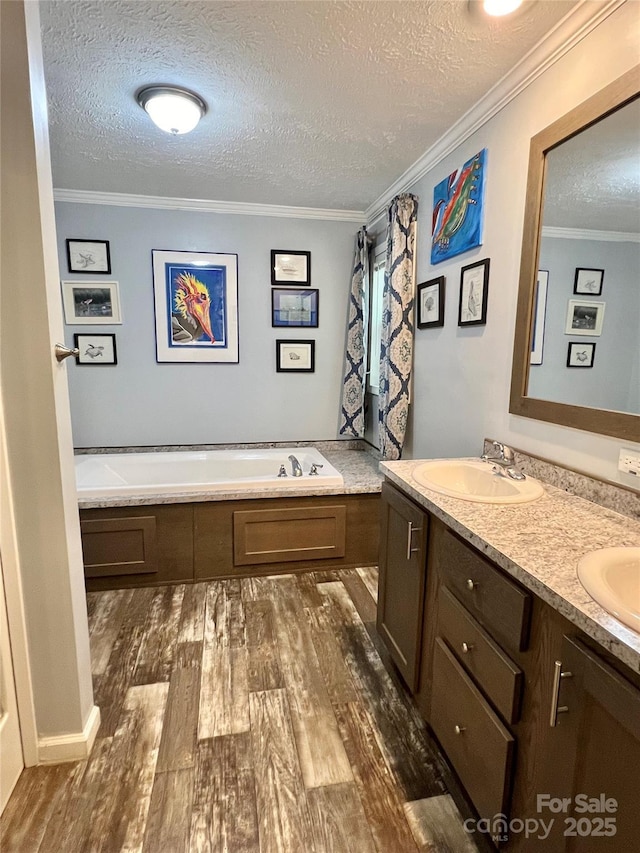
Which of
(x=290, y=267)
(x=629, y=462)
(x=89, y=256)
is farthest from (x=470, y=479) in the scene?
(x=89, y=256)

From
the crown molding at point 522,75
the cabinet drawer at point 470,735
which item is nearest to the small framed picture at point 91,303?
the crown molding at point 522,75

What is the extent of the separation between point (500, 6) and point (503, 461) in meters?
1.52

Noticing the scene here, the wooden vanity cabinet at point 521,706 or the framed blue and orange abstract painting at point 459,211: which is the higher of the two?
the framed blue and orange abstract painting at point 459,211

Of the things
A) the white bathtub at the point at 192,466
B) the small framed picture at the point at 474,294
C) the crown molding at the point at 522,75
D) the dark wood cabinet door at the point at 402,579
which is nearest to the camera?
the crown molding at the point at 522,75

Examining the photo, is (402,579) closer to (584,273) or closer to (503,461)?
(503,461)

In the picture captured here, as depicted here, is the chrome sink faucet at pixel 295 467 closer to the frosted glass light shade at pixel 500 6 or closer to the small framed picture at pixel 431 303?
the small framed picture at pixel 431 303

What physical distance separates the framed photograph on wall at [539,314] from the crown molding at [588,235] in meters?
0.13

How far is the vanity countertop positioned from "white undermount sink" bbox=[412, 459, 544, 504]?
0.21ft

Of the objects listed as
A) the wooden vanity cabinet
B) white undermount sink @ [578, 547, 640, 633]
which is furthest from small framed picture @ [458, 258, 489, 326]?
white undermount sink @ [578, 547, 640, 633]

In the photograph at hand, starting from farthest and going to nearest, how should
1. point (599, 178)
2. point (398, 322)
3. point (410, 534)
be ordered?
point (398, 322)
point (410, 534)
point (599, 178)

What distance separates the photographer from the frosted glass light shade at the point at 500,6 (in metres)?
1.32

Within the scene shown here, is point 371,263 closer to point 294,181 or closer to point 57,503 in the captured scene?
point 294,181

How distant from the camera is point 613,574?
0.97m

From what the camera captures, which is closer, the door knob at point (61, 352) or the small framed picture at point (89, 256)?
the door knob at point (61, 352)
